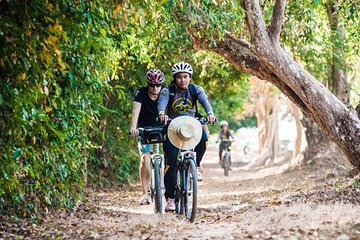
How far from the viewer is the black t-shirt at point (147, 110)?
389 inches

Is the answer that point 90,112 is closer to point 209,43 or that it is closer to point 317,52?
point 209,43

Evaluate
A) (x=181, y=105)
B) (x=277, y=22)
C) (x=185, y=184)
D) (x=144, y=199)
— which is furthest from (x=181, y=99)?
(x=277, y=22)

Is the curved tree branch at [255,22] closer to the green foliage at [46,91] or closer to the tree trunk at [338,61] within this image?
the green foliage at [46,91]

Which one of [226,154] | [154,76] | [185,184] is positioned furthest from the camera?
[226,154]

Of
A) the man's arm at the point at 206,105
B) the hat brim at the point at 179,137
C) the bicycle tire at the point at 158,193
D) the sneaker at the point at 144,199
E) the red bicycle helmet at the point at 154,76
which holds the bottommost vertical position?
the sneaker at the point at 144,199

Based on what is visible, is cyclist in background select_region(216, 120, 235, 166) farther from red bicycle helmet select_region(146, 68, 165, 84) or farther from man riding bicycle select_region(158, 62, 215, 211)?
man riding bicycle select_region(158, 62, 215, 211)

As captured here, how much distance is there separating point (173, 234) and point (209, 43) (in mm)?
4651

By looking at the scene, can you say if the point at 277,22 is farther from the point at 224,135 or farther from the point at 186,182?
the point at 224,135

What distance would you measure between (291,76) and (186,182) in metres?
3.49

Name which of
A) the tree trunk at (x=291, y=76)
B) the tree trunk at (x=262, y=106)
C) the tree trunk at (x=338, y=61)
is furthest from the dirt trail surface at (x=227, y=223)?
the tree trunk at (x=262, y=106)

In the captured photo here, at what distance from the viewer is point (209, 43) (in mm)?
11133

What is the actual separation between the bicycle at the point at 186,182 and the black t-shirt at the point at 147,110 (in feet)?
3.96

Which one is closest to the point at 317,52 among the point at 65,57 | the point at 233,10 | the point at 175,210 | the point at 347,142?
the point at 347,142

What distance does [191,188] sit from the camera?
28.2ft
